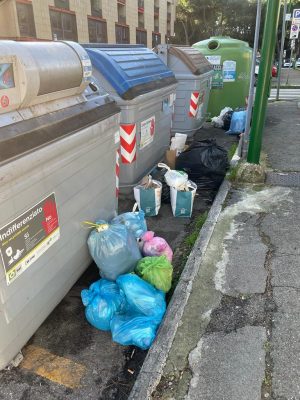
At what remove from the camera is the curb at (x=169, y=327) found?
6.79 ft

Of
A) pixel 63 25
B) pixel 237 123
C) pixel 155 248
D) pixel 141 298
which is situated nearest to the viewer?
pixel 141 298

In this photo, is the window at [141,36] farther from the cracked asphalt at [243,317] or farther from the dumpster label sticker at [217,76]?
the cracked asphalt at [243,317]

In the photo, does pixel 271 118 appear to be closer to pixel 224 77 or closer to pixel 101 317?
pixel 224 77

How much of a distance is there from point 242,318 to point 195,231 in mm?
1381

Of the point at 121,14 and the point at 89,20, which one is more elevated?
the point at 121,14

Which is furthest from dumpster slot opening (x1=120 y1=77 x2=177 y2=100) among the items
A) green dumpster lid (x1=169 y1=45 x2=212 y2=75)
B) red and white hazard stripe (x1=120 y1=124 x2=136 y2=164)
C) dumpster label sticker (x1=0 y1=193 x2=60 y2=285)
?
dumpster label sticker (x1=0 y1=193 x2=60 y2=285)

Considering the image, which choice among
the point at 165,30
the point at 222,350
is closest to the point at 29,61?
the point at 222,350

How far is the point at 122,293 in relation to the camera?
262cm

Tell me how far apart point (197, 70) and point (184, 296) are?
4.94 meters

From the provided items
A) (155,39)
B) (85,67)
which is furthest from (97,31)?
(85,67)

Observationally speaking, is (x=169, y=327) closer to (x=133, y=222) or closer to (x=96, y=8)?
(x=133, y=222)

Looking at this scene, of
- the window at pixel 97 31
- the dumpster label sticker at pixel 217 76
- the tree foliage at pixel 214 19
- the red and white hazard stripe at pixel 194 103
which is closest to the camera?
the red and white hazard stripe at pixel 194 103

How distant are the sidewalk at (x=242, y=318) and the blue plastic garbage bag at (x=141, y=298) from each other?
0.18 metres

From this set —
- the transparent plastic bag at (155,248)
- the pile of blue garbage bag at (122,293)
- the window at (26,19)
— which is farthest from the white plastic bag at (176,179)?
the window at (26,19)
